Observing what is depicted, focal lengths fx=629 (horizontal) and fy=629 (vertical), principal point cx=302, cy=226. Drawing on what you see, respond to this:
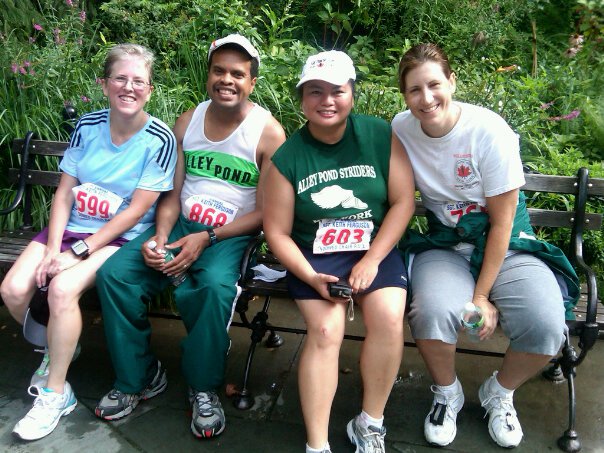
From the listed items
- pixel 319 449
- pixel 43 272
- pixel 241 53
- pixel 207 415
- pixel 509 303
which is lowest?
pixel 207 415

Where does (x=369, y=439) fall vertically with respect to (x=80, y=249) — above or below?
below

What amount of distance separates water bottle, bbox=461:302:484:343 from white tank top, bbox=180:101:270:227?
1.21 meters

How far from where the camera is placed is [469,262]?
2.95 meters

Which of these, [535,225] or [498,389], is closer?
[498,389]

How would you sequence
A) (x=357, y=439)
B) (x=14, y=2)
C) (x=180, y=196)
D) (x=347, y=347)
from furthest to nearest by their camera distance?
(x=14, y=2)
(x=347, y=347)
(x=180, y=196)
(x=357, y=439)

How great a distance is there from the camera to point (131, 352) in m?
2.95

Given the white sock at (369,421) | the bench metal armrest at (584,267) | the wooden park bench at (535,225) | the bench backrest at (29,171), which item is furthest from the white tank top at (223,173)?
the bench metal armrest at (584,267)

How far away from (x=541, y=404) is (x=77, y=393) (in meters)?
2.33

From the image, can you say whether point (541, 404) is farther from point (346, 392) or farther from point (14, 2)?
point (14, 2)

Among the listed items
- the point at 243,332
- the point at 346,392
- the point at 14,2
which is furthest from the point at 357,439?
the point at 14,2

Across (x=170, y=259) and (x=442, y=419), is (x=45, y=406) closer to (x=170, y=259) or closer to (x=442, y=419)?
(x=170, y=259)

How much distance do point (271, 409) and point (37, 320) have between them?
4.05 ft

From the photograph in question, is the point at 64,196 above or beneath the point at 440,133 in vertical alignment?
beneath

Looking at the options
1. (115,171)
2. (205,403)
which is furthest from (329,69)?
(205,403)
